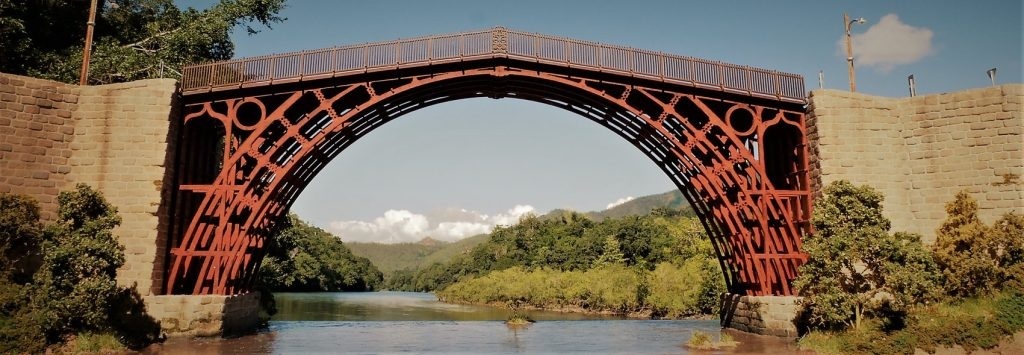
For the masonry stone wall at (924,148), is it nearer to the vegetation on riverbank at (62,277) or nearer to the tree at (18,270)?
the vegetation on riverbank at (62,277)

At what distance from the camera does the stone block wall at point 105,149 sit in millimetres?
20500

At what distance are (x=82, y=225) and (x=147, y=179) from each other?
3350mm

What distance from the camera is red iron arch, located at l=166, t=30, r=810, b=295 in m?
22.5

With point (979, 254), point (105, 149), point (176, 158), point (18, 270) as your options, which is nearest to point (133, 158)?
point (105, 149)

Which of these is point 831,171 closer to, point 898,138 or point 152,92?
point 898,138

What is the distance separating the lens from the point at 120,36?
3491 centimetres

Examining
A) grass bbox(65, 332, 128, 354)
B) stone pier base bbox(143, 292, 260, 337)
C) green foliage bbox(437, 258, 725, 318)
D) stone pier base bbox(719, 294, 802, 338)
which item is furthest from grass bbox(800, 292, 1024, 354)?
green foliage bbox(437, 258, 725, 318)

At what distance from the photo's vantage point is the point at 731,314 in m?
25.6

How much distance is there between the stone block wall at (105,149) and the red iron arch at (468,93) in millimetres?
1053

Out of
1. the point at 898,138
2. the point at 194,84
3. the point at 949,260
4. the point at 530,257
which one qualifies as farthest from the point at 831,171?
the point at 530,257

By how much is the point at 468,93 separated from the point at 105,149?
1365 cm

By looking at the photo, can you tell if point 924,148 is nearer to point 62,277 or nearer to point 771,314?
point 771,314

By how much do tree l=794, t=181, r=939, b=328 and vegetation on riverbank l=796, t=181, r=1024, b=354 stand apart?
0.03 meters

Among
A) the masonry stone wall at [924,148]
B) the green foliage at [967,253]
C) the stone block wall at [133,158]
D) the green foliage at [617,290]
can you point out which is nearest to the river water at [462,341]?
the stone block wall at [133,158]
